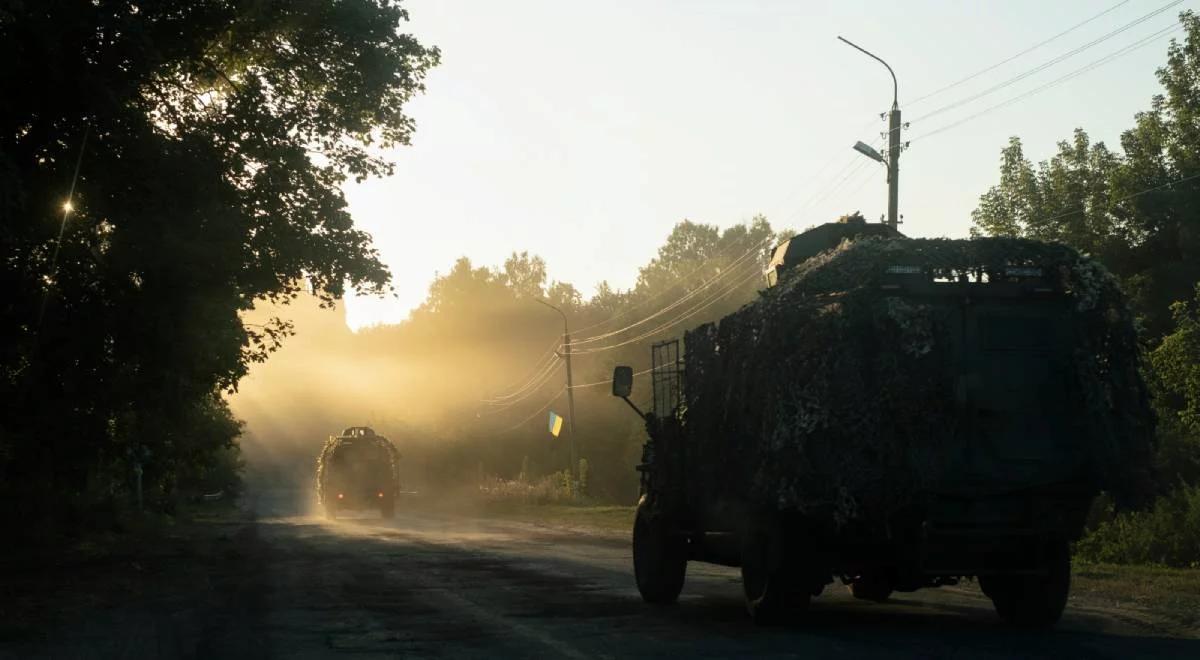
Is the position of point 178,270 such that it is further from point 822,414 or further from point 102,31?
point 822,414

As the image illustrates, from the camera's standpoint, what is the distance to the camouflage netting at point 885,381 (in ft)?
34.1

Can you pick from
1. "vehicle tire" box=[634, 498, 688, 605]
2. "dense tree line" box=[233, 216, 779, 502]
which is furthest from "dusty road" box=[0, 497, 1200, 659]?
"dense tree line" box=[233, 216, 779, 502]

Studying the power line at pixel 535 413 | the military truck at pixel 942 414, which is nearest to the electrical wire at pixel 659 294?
the power line at pixel 535 413

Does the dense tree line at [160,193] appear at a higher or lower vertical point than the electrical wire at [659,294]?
lower

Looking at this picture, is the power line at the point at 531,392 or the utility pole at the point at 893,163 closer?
the utility pole at the point at 893,163

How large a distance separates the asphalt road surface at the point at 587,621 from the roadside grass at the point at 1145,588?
0.88 metres

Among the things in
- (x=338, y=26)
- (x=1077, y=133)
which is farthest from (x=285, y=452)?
(x=338, y=26)

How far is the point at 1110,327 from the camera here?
10.8m

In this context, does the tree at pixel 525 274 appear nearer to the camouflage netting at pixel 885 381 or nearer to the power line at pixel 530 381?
the power line at pixel 530 381

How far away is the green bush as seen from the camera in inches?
838

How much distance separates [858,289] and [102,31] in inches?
511

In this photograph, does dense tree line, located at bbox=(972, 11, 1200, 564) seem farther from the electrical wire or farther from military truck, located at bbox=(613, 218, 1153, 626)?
the electrical wire

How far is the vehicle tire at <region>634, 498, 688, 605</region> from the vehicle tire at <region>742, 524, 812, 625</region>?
7.43 feet

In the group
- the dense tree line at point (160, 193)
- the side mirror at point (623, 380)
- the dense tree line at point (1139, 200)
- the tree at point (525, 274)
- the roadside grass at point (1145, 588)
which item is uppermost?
the tree at point (525, 274)
